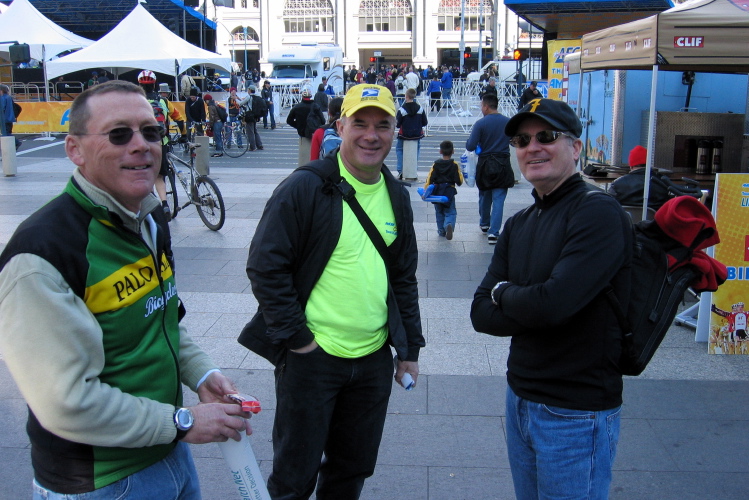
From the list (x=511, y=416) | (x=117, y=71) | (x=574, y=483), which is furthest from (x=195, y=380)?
(x=117, y=71)

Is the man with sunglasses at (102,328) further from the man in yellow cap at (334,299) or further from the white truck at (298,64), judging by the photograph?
the white truck at (298,64)

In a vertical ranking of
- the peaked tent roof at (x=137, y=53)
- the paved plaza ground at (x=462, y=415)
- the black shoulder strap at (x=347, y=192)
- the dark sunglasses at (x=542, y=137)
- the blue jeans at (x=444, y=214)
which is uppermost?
the peaked tent roof at (x=137, y=53)

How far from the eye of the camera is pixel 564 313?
219 centimetres

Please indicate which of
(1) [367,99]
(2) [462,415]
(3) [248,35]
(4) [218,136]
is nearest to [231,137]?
(4) [218,136]

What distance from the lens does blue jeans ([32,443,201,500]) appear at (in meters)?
1.86

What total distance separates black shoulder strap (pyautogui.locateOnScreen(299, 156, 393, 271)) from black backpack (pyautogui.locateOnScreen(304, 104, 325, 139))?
11893mm

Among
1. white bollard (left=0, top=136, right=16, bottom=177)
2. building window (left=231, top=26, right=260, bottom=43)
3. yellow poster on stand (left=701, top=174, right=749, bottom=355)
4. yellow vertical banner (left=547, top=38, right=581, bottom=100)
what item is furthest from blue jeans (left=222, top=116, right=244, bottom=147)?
building window (left=231, top=26, right=260, bottom=43)

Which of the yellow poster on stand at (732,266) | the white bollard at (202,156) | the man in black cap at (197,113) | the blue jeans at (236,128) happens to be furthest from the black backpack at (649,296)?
the blue jeans at (236,128)

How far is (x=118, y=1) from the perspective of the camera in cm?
3972

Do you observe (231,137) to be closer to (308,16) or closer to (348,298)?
(348,298)

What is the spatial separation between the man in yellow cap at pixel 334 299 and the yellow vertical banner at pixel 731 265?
3482mm

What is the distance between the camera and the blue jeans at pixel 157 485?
186 centimetres

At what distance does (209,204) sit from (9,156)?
6.91 m

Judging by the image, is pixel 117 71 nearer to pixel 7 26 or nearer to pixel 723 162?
pixel 7 26
